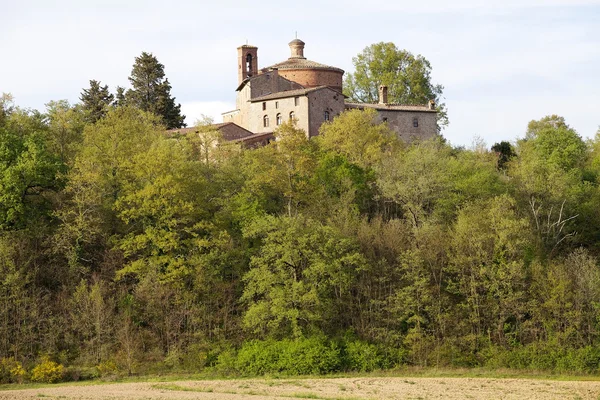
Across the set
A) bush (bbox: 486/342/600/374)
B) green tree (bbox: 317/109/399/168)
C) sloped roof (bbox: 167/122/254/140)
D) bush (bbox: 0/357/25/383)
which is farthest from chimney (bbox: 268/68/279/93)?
bush (bbox: 0/357/25/383)

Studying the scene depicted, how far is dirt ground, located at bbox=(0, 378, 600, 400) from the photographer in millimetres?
34688

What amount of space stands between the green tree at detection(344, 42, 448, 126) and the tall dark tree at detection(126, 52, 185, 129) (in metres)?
18.2

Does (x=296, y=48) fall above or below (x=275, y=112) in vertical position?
above

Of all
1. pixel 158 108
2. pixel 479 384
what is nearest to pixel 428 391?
pixel 479 384

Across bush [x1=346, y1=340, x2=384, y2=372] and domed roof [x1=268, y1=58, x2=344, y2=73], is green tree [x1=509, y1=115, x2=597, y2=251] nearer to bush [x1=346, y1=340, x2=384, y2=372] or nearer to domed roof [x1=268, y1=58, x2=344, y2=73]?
bush [x1=346, y1=340, x2=384, y2=372]

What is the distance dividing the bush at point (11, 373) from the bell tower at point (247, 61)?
140ft

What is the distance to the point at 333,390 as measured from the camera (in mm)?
36312

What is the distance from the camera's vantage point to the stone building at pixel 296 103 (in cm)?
7075

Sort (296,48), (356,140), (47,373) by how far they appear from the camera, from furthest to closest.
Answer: (296,48) → (356,140) → (47,373)

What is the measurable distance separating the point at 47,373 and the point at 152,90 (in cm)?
4199

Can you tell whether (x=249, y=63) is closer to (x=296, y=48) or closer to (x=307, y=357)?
(x=296, y=48)

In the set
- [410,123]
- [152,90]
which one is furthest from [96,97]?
[410,123]

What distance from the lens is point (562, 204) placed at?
51625 millimetres

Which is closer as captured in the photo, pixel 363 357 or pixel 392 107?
pixel 363 357
